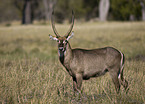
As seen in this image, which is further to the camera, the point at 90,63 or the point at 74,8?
the point at 74,8

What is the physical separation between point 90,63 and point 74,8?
32.5 meters

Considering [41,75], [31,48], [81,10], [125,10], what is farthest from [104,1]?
[41,75]

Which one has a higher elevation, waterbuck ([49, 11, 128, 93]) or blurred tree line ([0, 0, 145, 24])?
blurred tree line ([0, 0, 145, 24])

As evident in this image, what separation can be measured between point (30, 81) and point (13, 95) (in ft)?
3.10

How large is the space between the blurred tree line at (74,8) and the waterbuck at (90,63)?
84.9 feet

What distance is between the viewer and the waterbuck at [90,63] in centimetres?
505

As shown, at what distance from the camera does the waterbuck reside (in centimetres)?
505

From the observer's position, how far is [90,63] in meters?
5.20

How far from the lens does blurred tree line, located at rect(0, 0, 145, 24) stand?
1347 inches

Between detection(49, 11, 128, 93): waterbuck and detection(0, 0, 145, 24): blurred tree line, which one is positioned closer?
detection(49, 11, 128, 93): waterbuck

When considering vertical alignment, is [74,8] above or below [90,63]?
above

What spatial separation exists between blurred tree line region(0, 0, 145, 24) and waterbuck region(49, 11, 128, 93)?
84.9 feet

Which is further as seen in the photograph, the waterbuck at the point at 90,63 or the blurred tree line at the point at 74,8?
the blurred tree line at the point at 74,8

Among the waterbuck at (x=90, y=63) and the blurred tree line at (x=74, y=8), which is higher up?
the blurred tree line at (x=74, y=8)
